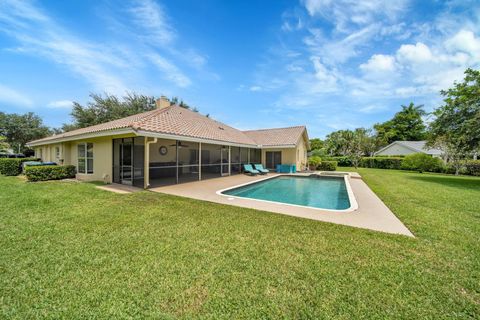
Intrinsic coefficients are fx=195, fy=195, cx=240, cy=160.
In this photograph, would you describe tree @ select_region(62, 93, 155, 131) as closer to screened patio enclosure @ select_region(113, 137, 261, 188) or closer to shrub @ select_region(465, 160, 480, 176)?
screened patio enclosure @ select_region(113, 137, 261, 188)

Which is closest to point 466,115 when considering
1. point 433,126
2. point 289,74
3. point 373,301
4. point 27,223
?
point 433,126

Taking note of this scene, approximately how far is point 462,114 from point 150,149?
23596 millimetres

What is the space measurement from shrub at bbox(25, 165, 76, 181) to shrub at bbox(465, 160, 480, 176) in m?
38.2

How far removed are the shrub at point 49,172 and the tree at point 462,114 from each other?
88.6 feet

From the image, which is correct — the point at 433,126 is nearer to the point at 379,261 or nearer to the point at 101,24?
the point at 379,261

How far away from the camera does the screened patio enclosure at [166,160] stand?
10633 millimetres

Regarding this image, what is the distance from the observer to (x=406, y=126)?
162 feet

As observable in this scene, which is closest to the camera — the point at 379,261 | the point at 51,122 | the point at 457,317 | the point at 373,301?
the point at 457,317

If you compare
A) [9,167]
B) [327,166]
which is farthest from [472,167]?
[9,167]

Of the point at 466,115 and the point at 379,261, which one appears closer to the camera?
the point at 379,261

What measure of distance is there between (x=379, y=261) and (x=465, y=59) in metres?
21.0

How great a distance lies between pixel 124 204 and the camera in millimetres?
6730

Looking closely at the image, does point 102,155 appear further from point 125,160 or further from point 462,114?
point 462,114

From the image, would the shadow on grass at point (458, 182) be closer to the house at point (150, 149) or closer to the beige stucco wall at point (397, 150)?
the house at point (150, 149)
